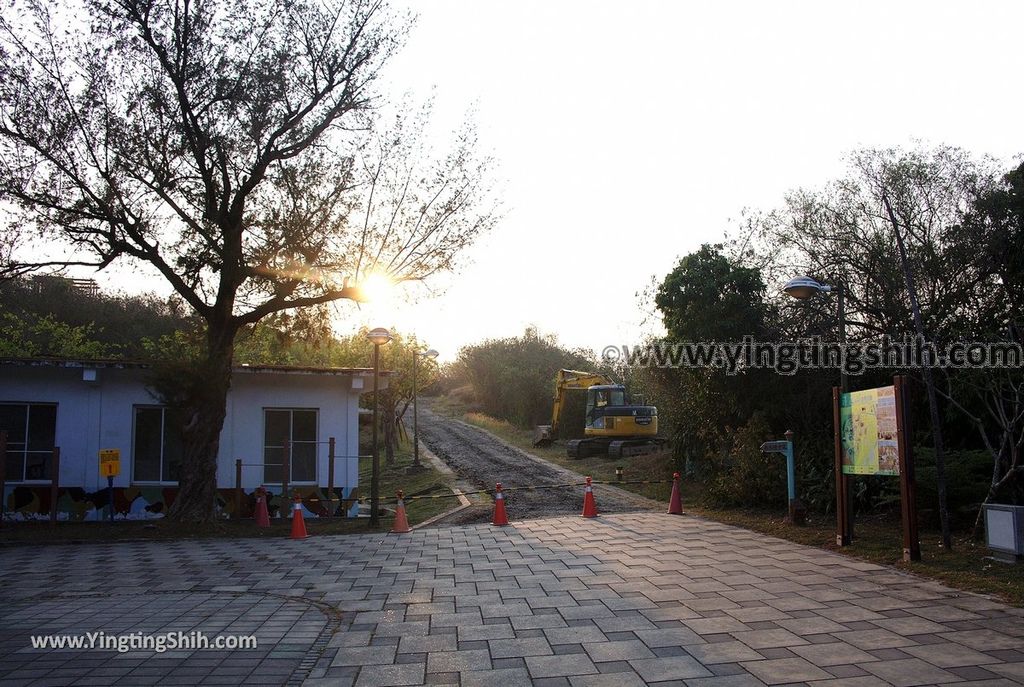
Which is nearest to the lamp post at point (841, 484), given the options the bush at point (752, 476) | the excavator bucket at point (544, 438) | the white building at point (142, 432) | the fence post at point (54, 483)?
the bush at point (752, 476)

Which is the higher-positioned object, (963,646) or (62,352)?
(62,352)

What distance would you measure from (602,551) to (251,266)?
29.0ft

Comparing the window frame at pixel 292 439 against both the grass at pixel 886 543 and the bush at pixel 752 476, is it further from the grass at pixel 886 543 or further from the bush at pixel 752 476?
the bush at pixel 752 476

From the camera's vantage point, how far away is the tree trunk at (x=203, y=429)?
1462 centimetres

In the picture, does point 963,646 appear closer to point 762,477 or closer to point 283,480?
point 762,477

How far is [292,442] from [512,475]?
25.3 ft

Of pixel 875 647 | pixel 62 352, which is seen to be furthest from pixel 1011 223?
pixel 62 352

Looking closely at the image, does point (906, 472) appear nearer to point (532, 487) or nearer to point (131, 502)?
point (532, 487)

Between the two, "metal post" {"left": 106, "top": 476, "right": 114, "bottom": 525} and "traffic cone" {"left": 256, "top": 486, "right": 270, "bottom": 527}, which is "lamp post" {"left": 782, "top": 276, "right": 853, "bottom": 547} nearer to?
"traffic cone" {"left": 256, "top": 486, "right": 270, "bottom": 527}

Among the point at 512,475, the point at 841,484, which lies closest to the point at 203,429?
the point at 512,475

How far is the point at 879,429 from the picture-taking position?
9.09m

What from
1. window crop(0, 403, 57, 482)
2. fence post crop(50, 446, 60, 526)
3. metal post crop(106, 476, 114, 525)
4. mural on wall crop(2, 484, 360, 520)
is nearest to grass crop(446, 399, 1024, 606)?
mural on wall crop(2, 484, 360, 520)

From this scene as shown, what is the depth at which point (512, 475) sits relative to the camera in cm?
2292

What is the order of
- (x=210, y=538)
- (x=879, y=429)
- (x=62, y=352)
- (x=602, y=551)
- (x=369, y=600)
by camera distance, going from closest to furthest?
(x=369, y=600), (x=879, y=429), (x=602, y=551), (x=210, y=538), (x=62, y=352)
